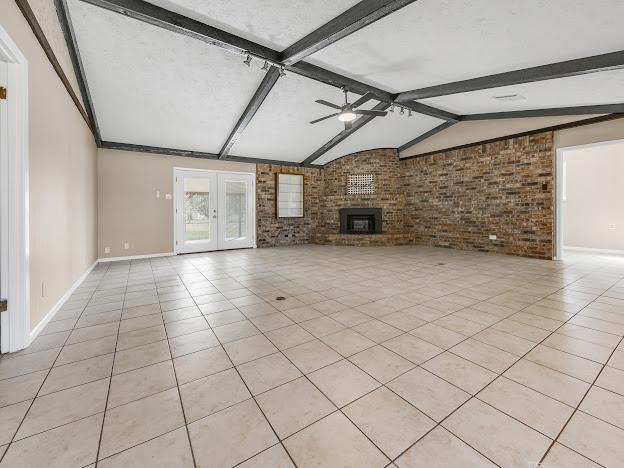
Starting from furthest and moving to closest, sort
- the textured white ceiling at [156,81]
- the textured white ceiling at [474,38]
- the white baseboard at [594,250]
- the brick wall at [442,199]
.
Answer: the white baseboard at [594,250] < the brick wall at [442,199] < the textured white ceiling at [156,81] < the textured white ceiling at [474,38]

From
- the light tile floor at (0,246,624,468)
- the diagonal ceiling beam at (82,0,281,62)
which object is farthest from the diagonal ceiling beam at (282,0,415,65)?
the light tile floor at (0,246,624,468)

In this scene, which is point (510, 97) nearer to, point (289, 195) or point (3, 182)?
point (289, 195)

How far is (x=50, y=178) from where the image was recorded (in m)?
2.77

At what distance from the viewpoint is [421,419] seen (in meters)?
1.40

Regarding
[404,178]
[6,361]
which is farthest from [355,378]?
[404,178]

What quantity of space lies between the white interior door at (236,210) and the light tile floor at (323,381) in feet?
13.5

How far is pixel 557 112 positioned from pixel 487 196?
78.7 inches

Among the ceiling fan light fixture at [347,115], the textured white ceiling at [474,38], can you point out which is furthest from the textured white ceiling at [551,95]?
the ceiling fan light fixture at [347,115]

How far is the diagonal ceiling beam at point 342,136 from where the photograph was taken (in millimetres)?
5610

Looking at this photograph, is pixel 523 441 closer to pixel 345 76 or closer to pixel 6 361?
pixel 6 361

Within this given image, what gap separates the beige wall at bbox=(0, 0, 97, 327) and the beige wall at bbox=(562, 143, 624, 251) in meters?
9.19

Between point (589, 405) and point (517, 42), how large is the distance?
3.74m

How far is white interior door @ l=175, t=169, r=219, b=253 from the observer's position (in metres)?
6.83

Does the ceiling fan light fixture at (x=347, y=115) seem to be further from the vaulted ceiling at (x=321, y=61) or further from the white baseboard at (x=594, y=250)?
the white baseboard at (x=594, y=250)
